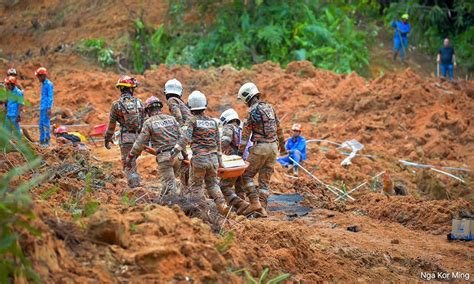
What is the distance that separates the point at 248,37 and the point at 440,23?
9.41 meters

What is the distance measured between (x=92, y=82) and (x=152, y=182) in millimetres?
10598

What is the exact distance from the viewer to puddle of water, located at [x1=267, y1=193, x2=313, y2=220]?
14.6 metres

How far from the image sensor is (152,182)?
15328mm

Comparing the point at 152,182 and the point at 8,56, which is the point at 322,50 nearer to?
the point at 8,56

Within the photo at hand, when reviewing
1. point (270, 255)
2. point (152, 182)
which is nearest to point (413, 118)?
point (152, 182)

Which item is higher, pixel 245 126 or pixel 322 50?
pixel 245 126

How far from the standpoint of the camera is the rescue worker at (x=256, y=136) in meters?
13.5

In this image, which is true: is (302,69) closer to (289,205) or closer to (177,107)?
(289,205)

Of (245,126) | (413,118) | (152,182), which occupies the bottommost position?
(413,118)

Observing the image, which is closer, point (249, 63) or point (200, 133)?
point (200, 133)

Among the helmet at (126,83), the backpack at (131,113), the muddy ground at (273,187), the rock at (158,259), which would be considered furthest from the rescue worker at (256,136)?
the rock at (158,259)

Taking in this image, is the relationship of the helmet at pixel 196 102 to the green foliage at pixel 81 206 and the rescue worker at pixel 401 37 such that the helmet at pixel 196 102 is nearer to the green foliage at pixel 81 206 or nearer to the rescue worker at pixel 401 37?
the green foliage at pixel 81 206

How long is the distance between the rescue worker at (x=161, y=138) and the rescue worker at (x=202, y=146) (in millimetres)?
368

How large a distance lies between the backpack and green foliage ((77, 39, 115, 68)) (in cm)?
1783
